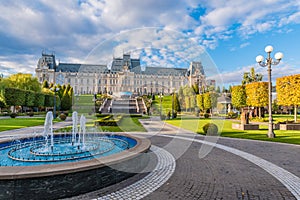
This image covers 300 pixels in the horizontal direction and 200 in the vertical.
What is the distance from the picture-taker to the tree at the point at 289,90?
19547 millimetres

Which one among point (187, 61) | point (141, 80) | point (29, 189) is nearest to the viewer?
point (29, 189)

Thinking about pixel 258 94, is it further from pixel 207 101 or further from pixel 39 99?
pixel 39 99

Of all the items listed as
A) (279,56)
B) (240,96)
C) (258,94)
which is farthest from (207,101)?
(279,56)

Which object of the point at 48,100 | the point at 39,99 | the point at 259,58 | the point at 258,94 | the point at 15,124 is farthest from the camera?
the point at 48,100

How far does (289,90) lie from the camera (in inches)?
803

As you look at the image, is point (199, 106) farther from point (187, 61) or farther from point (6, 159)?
point (6, 159)

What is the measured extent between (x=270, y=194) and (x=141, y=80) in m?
24.3

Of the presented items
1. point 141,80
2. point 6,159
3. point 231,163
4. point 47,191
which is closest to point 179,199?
point 47,191

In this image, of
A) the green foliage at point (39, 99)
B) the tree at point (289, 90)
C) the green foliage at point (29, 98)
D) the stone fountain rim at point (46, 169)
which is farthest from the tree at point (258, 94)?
the green foliage at point (39, 99)

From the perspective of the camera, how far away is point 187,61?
31.4ft

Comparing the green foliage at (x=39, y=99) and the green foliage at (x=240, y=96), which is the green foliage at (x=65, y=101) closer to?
the green foliage at (x=39, y=99)

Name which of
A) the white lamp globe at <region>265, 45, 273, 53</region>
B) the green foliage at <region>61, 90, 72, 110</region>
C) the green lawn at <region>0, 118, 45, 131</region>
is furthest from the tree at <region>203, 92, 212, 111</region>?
the green foliage at <region>61, 90, 72, 110</region>

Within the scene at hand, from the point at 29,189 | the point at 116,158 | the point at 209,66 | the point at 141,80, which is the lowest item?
the point at 29,189

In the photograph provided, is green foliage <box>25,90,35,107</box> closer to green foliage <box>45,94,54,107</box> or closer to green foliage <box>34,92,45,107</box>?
green foliage <box>34,92,45,107</box>
